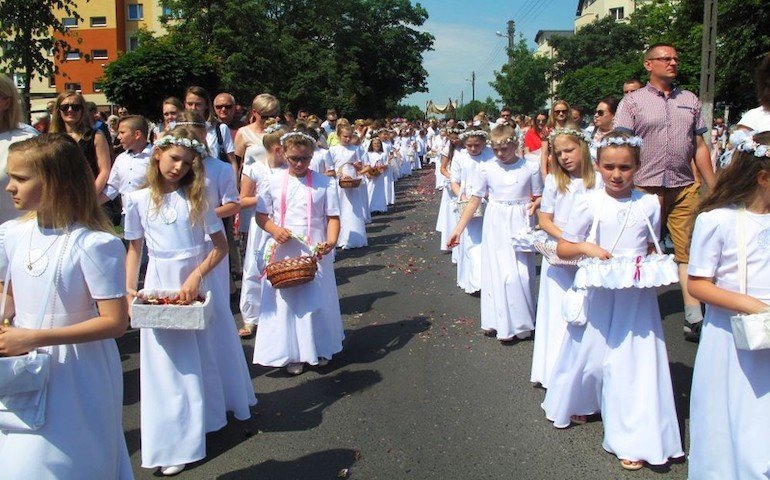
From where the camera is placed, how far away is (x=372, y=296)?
934cm

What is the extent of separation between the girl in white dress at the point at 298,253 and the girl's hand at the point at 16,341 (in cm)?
347

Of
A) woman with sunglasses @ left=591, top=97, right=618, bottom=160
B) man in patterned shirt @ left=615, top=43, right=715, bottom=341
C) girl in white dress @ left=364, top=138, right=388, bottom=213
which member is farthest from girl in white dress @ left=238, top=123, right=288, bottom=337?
girl in white dress @ left=364, top=138, right=388, bottom=213

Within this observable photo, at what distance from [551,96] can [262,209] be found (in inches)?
2961

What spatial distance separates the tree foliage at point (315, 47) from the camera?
1239 inches

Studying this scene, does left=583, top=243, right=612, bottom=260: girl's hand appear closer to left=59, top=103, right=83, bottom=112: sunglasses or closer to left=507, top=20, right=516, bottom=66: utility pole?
left=59, top=103, right=83, bottom=112: sunglasses

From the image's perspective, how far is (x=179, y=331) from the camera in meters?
4.60

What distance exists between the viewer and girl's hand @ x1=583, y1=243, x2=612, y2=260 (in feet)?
14.7

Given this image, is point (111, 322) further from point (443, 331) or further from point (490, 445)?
point (443, 331)

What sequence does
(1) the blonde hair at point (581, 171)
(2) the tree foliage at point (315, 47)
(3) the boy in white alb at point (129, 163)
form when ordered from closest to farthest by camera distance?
(1) the blonde hair at point (581, 171) → (3) the boy in white alb at point (129, 163) → (2) the tree foliage at point (315, 47)

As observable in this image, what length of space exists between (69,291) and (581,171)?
3918 millimetres

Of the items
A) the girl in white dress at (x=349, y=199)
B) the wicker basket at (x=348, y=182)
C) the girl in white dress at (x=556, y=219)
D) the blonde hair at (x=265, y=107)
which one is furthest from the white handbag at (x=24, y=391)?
the wicker basket at (x=348, y=182)

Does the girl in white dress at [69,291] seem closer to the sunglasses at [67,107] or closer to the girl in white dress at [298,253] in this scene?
the girl in white dress at [298,253]

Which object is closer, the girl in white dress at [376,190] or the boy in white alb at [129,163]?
the boy in white alb at [129,163]

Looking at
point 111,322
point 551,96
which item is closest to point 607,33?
point 551,96
